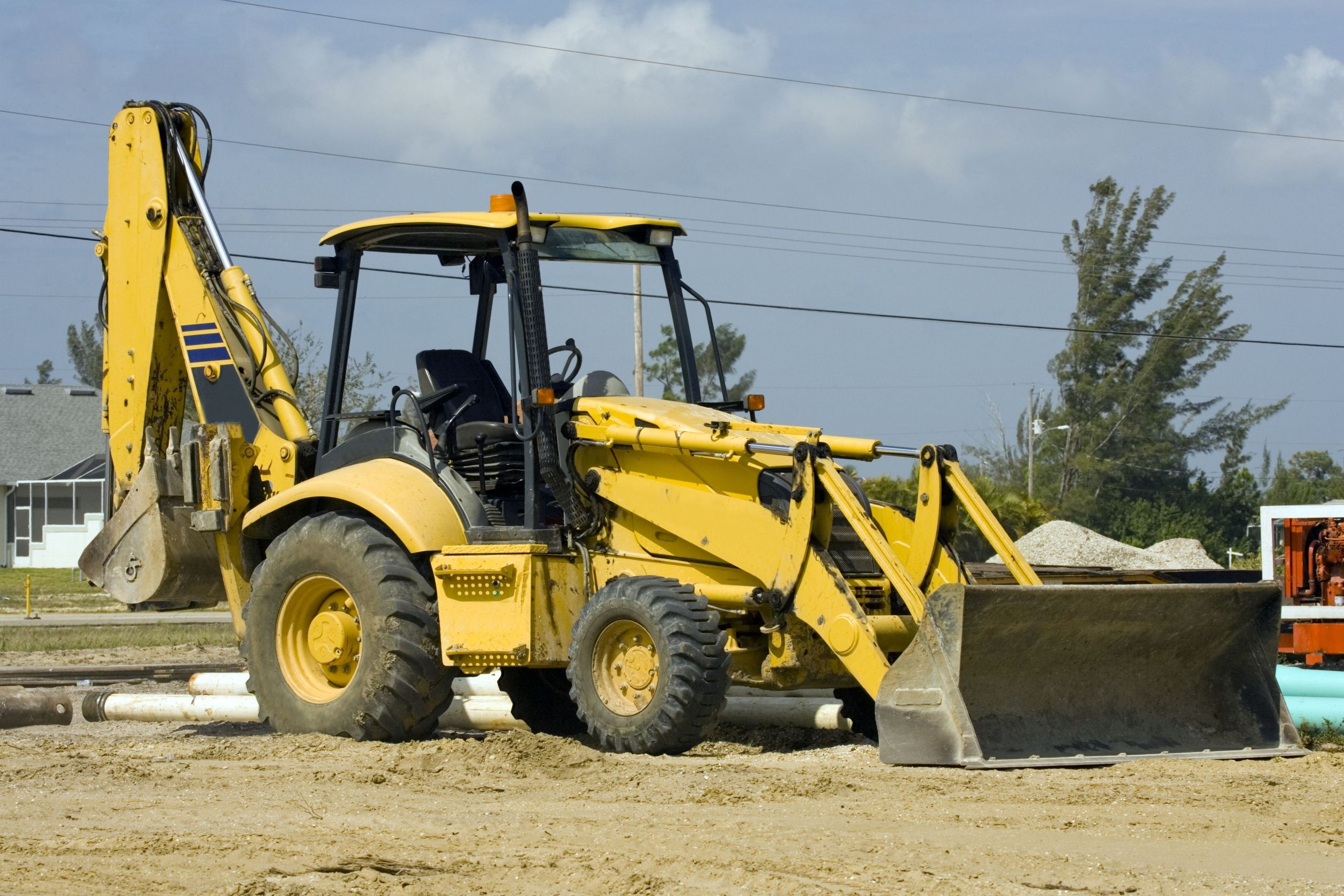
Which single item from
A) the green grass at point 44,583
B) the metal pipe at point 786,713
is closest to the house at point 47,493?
the green grass at point 44,583

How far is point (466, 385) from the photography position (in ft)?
34.5

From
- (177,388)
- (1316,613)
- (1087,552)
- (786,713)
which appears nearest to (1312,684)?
(786,713)

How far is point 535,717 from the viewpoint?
34.9 ft

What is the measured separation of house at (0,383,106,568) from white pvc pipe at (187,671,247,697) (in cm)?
4080

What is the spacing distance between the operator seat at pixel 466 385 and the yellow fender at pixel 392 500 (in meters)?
0.38

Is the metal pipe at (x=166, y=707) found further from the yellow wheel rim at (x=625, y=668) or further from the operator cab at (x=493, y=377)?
the yellow wheel rim at (x=625, y=668)

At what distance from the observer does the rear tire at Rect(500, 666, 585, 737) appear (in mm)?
10570

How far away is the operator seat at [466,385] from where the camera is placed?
10.3 metres

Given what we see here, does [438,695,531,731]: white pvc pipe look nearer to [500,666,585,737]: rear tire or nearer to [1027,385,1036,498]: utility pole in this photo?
[500,666,585,737]: rear tire

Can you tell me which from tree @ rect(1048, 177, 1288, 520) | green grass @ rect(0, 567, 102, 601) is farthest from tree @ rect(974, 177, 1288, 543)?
green grass @ rect(0, 567, 102, 601)

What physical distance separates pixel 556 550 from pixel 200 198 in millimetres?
4248

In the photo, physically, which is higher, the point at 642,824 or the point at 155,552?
the point at 155,552

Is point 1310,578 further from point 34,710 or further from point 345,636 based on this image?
point 34,710

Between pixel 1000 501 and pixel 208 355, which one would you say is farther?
pixel 1000 501
